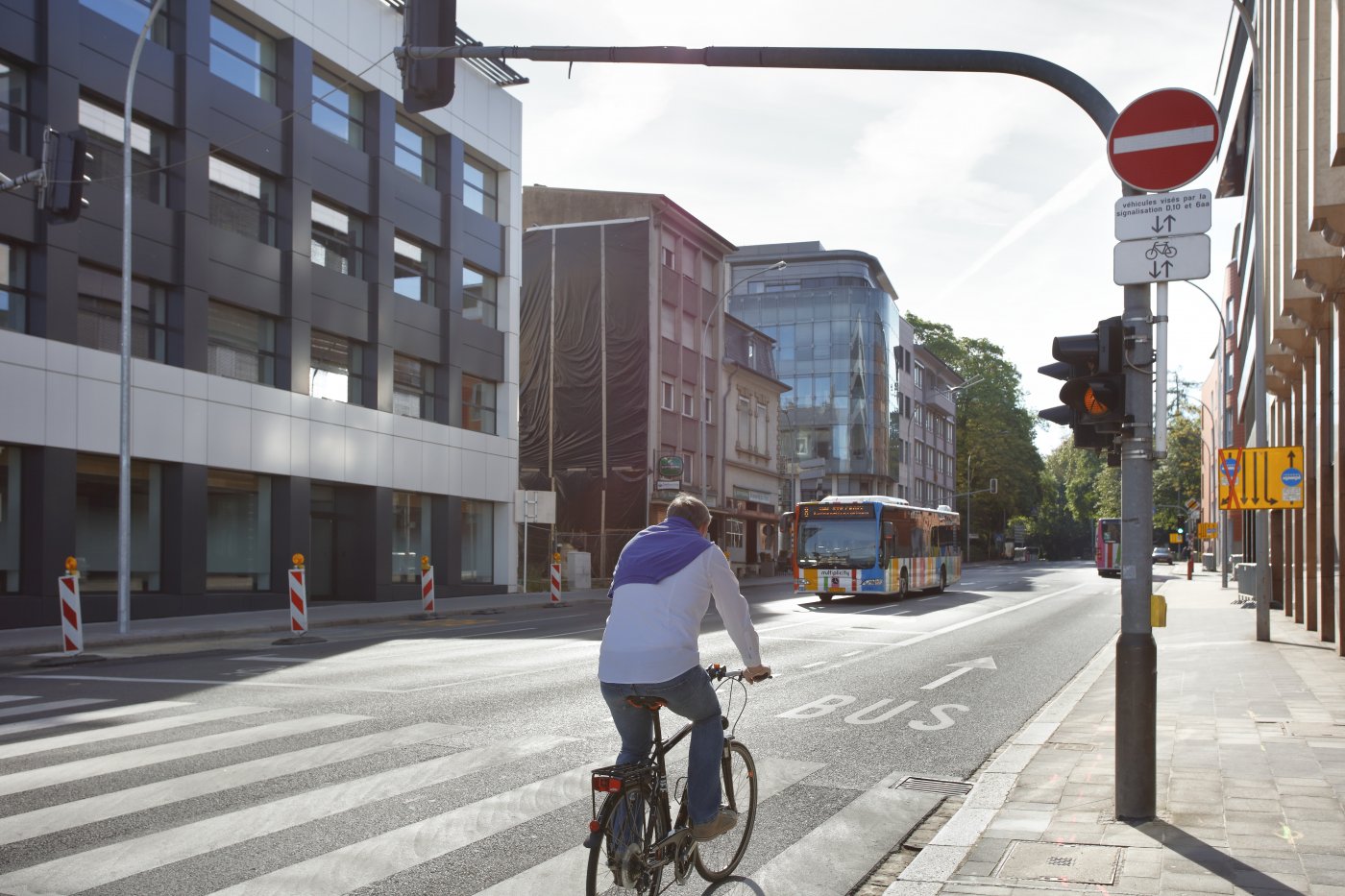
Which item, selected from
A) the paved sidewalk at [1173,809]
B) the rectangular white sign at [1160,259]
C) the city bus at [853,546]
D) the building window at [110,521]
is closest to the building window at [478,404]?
the city bus at [853,546]

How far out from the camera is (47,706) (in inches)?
410

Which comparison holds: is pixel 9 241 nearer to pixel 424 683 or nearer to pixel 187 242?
pixel 187 242

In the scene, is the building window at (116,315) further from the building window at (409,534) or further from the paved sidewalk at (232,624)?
the building window at (409,534)

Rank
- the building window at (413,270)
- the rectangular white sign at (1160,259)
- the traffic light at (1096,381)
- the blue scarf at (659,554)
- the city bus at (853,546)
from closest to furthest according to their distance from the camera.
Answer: the blue scarf at (659,554), the rectangular white sign at (1160,259), the traffic light at (1096,381), the city bus at (853,546), the building window at (413,270)

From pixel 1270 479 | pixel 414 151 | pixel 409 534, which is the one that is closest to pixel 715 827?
pixel 1270 479

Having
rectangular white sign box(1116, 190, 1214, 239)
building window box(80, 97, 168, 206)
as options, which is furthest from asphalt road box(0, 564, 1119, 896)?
building window box(80, 97, 168, 206)

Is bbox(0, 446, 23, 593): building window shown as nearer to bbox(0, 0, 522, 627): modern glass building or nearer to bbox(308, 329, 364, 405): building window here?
bbox(0, 0, 522, 627): modern glass building

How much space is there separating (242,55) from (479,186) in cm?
1041

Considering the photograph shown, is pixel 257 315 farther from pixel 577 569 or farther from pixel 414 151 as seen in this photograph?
pixel 577 569

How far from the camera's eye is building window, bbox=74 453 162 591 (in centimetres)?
2175

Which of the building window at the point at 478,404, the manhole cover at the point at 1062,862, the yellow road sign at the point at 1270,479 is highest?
the building window at the point at 478,404

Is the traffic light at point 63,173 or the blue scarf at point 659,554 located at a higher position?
the traffic light at point 63,173

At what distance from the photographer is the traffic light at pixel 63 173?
44.2ft

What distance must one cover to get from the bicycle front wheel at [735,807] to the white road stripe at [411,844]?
48.2 inches
